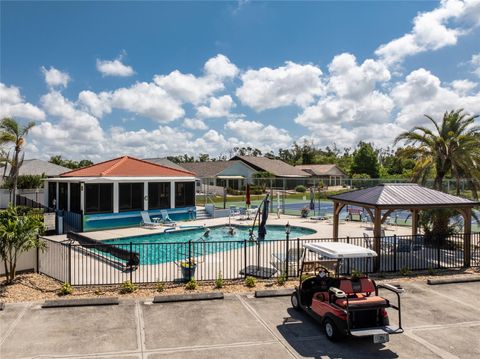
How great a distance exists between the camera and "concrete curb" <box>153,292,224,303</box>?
399 inches

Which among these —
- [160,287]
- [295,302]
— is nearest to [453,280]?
[295,302]

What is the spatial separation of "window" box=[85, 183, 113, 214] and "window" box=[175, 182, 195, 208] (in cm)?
527

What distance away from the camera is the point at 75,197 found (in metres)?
23.9

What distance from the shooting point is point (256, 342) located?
7.74 meters

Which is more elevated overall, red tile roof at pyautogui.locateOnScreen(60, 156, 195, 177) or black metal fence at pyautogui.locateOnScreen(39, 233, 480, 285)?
red tile roof at pyautogui.locateOnScreen(60, 156, 195, 177)

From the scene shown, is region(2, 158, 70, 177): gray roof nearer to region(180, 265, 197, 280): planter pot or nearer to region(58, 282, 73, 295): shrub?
region(58, 282, 73, 295): shrub

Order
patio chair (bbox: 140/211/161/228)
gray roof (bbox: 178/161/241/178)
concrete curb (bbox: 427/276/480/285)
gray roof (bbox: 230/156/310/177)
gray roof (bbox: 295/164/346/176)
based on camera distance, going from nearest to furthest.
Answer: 1. concrete curb (bbox: 427/276/480/285)
2. patio chair (bbox: 140/211/161/228)
3. gray roof (bbox: 178/161/241/178)
4. gray roof (bbox: 230/156/310/177)
5. gray roof (bbox: 295/164/346/176)

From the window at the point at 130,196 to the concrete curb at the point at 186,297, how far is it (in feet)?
50.3

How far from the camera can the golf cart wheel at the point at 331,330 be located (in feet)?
25.0

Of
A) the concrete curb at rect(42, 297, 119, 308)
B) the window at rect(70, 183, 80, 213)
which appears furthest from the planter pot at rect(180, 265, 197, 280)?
the window at rect(70, 183, 80, 213)

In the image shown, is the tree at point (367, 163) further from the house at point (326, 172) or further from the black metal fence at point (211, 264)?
the black metal fence at point (211, 264)

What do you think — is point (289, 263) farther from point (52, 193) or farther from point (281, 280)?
point (52, 193)

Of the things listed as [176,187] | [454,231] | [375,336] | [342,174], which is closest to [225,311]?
[375,336]

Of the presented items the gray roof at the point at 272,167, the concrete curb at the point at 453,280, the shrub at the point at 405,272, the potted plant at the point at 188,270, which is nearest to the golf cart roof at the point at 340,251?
the potted plant at the point at 188,270
